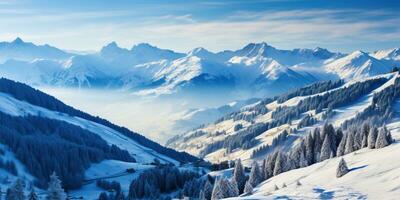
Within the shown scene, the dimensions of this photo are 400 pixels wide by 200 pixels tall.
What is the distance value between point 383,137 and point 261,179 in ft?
106

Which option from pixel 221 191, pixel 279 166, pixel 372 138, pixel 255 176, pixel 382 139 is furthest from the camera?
pixel 279 166

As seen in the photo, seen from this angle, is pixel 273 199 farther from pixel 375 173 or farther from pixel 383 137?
pixel 383 137

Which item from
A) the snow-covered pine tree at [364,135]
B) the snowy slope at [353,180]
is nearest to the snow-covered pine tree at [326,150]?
the snow-covered pine tree at [364,135]

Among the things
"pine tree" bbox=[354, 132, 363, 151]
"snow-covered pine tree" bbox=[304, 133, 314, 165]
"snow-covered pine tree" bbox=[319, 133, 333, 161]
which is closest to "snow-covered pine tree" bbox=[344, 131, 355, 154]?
"pine tree" bbox=[354, 132, 363, 151]

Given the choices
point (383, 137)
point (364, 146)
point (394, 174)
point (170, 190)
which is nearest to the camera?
point (394, 174)

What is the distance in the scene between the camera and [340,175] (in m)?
97.3

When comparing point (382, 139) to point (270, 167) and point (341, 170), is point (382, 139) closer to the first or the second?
point (341, 170)

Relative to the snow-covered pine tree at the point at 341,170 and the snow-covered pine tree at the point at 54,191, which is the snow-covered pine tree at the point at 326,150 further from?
the snow-covered pine tree at the point at 54,191

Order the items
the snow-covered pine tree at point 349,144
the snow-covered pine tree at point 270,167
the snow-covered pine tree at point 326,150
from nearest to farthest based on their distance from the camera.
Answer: the snow-covered pine tree at point 349,144, the snow-covered pine tree at point 326,150, the snow-covered pine tree at point 270,167

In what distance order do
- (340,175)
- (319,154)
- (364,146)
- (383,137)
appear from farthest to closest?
(319,154) < (364,146) < (383,137) < (340,175)

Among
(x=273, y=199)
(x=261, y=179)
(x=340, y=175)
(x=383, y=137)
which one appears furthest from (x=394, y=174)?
(x=261, y=179)

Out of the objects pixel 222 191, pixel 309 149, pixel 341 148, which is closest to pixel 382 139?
pixel 341 148

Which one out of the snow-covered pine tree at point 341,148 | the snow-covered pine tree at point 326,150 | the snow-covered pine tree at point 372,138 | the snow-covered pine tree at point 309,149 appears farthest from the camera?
the snow-covered pine tree at point 309,149

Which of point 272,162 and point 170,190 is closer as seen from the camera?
point 272,162
